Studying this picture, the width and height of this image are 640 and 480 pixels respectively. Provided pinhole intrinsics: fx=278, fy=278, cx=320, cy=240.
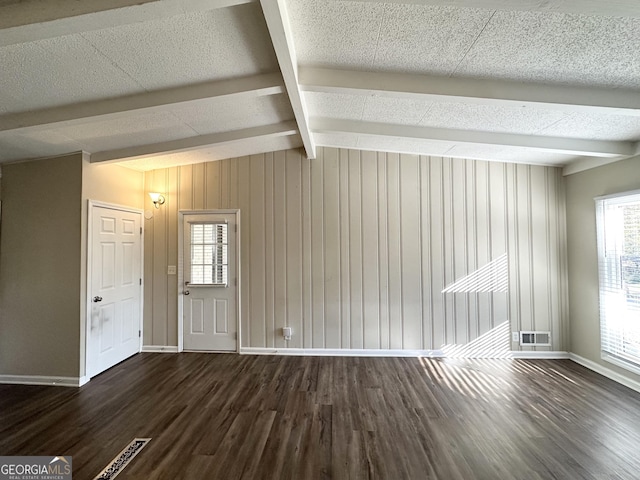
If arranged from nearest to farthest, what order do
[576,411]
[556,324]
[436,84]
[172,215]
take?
[436,84] → [576,411] → [556,324] → [172,215]

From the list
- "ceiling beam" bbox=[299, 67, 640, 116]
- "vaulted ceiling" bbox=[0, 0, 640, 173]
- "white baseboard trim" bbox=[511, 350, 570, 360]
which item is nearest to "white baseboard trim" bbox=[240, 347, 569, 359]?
"white baseboard trim" bbox=[511, 350, 570, 360]

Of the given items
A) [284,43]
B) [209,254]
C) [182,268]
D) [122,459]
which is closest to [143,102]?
[284,43]

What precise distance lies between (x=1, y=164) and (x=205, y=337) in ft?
10.4

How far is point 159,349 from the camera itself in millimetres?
4059

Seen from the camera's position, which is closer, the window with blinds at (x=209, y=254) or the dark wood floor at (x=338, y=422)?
the dark wood floor at (x=338, y=422)

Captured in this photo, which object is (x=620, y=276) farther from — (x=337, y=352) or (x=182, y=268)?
(x=182, y=268)

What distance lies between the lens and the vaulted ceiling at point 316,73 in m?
1.55

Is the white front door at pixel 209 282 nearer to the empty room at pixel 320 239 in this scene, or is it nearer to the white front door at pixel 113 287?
the empty room at pixel 320 239

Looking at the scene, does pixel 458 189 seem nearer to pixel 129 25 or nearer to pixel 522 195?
pixel 522 195

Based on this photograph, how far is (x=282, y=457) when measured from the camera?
6.43 ft

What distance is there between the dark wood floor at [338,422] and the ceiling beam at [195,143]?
2600 millimetres

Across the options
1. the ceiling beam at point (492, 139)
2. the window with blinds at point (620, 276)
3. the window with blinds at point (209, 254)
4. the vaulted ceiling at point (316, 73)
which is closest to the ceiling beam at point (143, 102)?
the vaulted ceiling at point (316, 73)

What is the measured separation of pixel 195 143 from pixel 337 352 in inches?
128

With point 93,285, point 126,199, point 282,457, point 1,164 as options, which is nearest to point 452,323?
point 282,457
